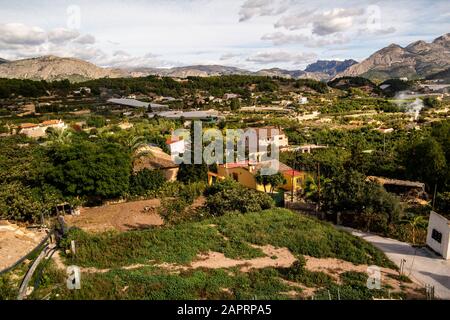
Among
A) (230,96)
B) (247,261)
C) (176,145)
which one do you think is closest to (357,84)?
(230,96)

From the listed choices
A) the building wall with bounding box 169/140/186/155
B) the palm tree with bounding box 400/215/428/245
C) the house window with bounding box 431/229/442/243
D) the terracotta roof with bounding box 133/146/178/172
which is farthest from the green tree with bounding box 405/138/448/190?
the building wall with bounding box 169/140/186/155

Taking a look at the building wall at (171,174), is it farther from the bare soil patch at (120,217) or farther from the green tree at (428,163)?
the green tree at (428,163)

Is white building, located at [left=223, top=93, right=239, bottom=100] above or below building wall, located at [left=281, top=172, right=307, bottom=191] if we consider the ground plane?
above

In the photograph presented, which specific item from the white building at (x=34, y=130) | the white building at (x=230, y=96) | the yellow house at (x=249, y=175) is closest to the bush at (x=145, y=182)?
the yellow house at (x=249, y=175)

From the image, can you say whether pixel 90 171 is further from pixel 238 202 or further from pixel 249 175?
pixel 249 175

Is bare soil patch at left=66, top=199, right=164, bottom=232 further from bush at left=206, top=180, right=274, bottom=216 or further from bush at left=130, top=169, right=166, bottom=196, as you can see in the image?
bush at left=206, top=180, right=274, bottom=216
